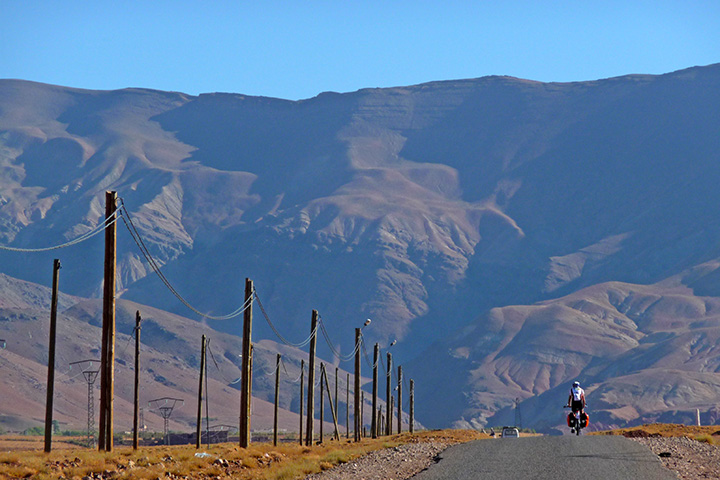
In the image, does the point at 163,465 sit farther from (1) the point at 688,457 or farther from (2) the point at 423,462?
(1) the point at 688,457

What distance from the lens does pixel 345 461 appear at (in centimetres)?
3375

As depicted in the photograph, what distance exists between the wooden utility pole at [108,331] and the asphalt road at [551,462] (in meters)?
9.04

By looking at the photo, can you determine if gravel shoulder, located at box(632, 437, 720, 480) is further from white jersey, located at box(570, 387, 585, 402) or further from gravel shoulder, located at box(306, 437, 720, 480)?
white jersey, located at box(570, 387, 585, 402)

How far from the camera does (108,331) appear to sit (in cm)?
2884

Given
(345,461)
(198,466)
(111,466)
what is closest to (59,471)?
(111,466)

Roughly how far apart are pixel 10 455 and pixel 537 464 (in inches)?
567

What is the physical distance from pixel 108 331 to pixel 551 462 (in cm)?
1324

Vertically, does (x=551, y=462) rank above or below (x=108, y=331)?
below

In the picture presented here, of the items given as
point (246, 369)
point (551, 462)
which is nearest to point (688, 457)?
point (551, 462)

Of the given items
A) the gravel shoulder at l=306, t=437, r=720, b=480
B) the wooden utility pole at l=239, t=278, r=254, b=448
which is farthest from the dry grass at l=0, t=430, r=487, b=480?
the wooden utility pole at l=239, t=278, r=254, b=448

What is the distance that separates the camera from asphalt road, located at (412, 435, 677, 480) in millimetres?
24906

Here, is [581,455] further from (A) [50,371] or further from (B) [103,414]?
(A) [50,371]

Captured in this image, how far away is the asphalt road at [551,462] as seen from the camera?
981 inches

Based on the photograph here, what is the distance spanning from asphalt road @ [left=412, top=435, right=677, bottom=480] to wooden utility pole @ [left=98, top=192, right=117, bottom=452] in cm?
904
